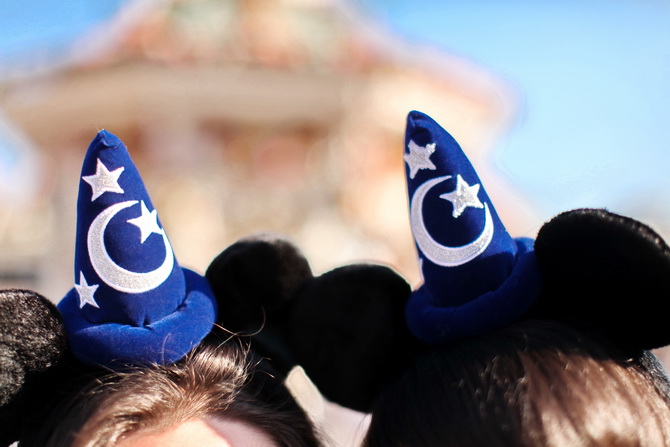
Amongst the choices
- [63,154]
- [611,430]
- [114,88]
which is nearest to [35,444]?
[611,430]

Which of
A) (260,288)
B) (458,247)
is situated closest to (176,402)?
(260,288)

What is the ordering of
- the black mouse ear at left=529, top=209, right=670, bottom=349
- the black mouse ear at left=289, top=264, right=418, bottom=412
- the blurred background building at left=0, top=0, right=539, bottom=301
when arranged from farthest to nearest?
the blurred background building at left=0, top=0, right=539, bottom=301, the black mouse ear at left=289, top=264, right=418, bottom=412, the black mouse ear at left=529, top=209, right=670, bottom=349

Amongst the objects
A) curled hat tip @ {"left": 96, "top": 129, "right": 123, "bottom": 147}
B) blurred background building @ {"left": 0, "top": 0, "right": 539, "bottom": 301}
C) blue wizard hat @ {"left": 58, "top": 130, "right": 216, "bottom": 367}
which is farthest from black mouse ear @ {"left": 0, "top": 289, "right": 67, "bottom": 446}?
blurred background building @ {"left": 0, "top": 0, "right": 539, "bottom": 301}

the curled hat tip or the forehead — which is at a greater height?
the curled hat tip

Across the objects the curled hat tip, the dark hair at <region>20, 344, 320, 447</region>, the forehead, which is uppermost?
the curled hat tip

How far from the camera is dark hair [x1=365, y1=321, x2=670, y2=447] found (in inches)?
21.6

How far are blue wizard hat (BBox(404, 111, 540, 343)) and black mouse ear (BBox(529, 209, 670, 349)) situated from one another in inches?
1.1

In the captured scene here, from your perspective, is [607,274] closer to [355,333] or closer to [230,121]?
[355,333]

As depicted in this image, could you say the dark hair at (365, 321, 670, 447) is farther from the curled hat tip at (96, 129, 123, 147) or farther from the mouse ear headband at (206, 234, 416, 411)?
the curled hat tip at (96, 129, 123, 147)

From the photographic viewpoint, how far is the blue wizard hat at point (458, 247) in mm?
605

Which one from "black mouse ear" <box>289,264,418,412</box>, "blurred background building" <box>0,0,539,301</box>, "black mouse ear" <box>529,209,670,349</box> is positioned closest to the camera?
"black mouse ear" <box>529,209,670,349</box>

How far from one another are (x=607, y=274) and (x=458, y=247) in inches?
4.9

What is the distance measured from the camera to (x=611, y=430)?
549 mm

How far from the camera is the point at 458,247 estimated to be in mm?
609
